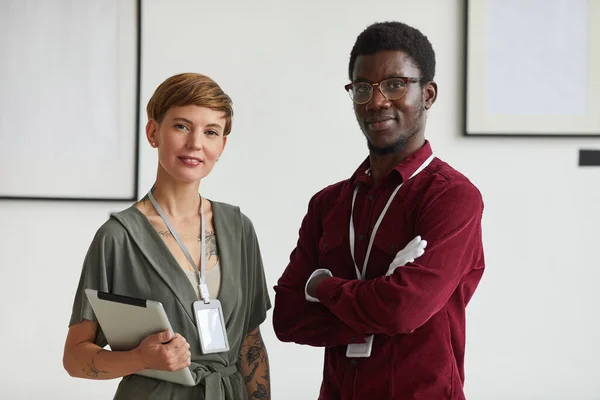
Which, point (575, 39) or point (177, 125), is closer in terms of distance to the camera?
point (177, 125)

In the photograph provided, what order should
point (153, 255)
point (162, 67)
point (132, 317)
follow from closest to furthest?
point (132, 317) → point (153, 255) → point (162, 67)

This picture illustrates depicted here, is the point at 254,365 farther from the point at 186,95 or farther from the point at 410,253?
the point at 186,95

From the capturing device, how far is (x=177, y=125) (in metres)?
1.76

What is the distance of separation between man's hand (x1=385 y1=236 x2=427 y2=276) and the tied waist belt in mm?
473

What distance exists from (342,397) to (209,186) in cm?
185

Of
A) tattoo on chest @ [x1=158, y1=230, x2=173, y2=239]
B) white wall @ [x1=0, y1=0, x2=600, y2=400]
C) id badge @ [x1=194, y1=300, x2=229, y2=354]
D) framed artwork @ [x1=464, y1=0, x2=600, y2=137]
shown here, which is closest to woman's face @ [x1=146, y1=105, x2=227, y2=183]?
tattoo on chest @ [x1=158, y1=230, x2=173, y2=239]

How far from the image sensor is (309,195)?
3488 millimetres

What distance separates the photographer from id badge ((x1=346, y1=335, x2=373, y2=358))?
5.68ft

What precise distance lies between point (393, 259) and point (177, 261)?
1.69 ft

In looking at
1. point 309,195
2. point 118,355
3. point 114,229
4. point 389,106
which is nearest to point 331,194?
point 389,106

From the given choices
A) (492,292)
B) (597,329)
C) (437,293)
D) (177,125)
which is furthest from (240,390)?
(597,329)

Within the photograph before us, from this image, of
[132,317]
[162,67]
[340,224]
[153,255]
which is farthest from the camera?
[162,67]

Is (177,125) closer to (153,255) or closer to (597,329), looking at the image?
(153,255)

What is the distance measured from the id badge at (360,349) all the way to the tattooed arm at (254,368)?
0.90 ft
